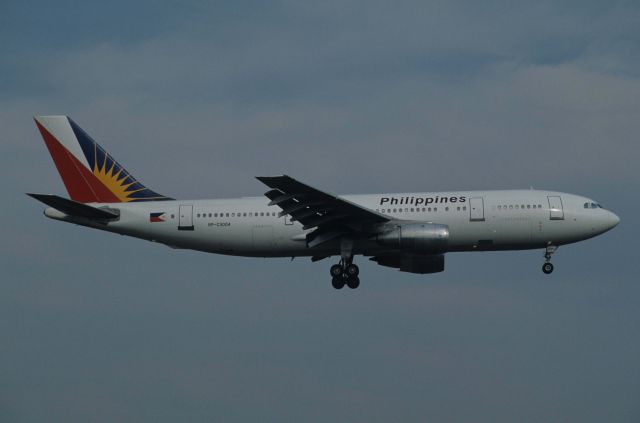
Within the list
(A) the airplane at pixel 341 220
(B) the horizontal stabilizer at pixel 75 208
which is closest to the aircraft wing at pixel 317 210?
(A) the airplane at pixel 341 220

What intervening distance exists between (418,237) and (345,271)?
4.43 meters

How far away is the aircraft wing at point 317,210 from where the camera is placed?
130ft

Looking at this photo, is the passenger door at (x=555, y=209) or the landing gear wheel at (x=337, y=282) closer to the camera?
the passenger door at (x=555, y=209)

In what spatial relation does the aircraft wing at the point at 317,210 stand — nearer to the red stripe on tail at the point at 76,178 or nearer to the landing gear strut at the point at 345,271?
the landing gear strut at the point at 345,271

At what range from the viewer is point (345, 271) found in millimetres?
43188

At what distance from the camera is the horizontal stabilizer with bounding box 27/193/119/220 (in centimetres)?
4206

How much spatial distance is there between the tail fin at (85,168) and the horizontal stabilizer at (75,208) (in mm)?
1829

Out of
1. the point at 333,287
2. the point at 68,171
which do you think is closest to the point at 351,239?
the point at 333,287

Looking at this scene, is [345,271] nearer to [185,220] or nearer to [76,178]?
[185,220]

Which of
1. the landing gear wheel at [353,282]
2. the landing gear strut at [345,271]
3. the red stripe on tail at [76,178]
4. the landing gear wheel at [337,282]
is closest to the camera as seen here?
the landing gear strut at [345,271]

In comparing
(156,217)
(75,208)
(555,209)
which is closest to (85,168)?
(75,208)

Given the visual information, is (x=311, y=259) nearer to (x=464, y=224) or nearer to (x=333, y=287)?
(x=333, y=287)

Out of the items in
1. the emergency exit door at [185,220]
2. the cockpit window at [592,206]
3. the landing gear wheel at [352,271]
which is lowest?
the landing gear wheel at [352,271]

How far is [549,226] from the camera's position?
41.3 metres
